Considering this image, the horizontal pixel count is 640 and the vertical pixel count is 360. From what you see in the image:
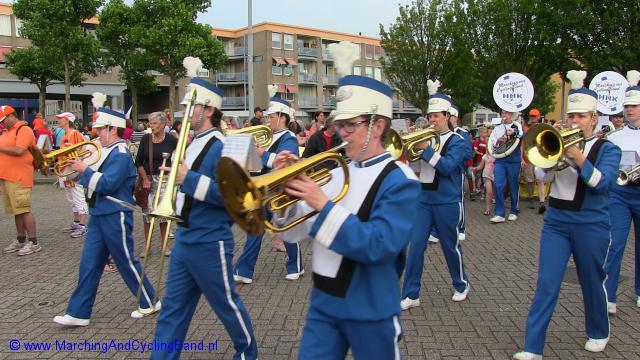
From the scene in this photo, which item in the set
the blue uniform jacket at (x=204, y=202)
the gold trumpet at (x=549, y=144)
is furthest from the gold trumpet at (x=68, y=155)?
the gold trumpet at (x=549, y=144)

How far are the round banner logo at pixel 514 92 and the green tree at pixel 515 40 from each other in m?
14.5

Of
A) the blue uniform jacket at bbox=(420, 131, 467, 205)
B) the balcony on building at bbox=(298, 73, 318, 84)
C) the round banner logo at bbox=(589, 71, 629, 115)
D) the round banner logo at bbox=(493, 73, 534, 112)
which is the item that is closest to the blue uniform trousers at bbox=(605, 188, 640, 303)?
the blue uniform jacket at bbox=(420, 131, 467, 205)

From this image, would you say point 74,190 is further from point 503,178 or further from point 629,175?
point 629,175

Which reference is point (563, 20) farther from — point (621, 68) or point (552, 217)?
point (552, 217)

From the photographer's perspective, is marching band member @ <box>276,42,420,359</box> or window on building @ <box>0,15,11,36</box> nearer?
→ marching band member @ <box>276,42,420,359</box>

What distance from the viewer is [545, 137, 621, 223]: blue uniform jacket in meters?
4.02

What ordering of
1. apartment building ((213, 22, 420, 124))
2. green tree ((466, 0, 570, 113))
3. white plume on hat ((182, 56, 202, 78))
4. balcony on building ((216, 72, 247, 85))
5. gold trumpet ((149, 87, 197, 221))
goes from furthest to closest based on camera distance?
1. balcony on building ((216, 72, 247, 85))
2. apartment building ((213, 22, 420, 124))
3. green tree ((466, 0, 570, 113))
4. white plume on hat ((182, 56, 202, 78))
5. gold trumpet ((149, 87, 197, 221))

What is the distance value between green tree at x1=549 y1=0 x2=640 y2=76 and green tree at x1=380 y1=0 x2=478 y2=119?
31.5 feet

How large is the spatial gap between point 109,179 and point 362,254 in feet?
11.2

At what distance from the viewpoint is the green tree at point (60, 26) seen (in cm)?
2423

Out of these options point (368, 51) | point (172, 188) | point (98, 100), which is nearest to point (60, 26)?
point (98, 100)

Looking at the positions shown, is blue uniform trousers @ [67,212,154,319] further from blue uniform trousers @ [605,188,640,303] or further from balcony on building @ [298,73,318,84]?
balcony on building @ [298,73,318,84]

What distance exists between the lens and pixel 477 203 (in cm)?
1312

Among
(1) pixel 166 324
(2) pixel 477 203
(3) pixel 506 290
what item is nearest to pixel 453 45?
(2) pixel 477 203
